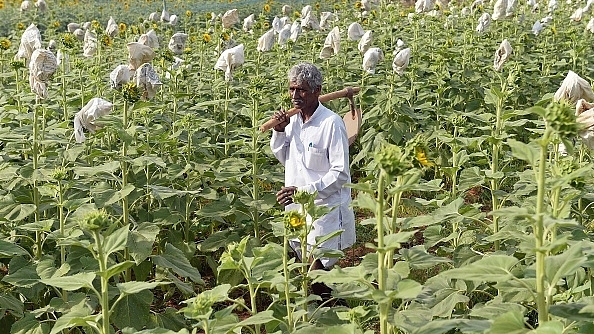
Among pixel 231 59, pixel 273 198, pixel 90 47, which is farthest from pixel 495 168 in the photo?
pixel 90 47

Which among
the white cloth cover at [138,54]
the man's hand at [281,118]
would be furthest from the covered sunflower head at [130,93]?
the white cloth cover at [138,54]

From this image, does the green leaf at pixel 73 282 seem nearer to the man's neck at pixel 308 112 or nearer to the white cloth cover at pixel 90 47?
the man's neck at pixel 308 112

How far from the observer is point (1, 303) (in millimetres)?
3564

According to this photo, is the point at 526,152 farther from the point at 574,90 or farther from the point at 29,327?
the point at 29,327

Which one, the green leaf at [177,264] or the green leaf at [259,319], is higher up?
the green leaf at [259,319]

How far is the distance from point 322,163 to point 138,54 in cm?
185

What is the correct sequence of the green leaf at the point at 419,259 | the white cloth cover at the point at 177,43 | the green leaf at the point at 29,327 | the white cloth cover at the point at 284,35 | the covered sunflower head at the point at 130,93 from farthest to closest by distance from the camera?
the white cloth cover at the point at 284,35, the white cloth cover at the point at 177,43, the covered sunflower head at the point at 130,93, the green leaf at the point at 29,327, the green leaf at the point at 419,259

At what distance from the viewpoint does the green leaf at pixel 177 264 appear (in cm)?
363

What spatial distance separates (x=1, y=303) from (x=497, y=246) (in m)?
2.27

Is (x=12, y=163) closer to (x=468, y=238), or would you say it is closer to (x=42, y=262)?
(x=42, y=262)

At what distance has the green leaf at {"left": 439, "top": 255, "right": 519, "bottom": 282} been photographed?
2127 mm

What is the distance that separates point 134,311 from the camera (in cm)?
354

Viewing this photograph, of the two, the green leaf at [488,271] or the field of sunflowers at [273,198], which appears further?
the field of sunflowers at [273,198]

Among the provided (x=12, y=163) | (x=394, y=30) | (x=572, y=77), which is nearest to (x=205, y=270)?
(x=12, y=163)
